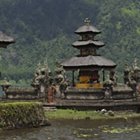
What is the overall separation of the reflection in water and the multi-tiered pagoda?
19.6 meters

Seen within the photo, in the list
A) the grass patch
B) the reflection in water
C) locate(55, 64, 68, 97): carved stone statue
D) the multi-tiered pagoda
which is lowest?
the reflection in water

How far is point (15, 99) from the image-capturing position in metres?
60.5

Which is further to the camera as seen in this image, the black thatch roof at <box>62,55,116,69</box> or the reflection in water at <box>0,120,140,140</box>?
the black thatch roof at <box>62,55,116,69</box>

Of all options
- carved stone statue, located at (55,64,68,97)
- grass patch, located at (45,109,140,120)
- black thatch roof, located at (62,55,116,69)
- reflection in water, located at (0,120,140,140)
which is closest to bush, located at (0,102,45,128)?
reflection in water, located at (0,120,140,140)

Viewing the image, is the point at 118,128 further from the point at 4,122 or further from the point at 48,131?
the point at 4,122

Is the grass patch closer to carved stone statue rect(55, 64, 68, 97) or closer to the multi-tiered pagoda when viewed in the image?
carved stone statue rect(55, 64, 68, 97)

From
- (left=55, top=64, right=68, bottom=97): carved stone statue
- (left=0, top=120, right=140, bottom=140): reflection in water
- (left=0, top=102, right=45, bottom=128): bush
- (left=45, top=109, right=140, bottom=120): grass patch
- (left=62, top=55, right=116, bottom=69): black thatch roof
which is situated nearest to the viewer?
(left=0, top=120, right=140, bottom=140): reflection in water

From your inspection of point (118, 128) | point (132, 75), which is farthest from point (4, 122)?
point (132, 75)

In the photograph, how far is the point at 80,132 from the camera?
39.6 m

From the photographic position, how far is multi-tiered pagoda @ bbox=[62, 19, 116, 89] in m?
65.9

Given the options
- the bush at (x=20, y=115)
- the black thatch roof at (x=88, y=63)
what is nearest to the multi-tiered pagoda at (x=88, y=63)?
the black thatch roof at (x=88, y=63)

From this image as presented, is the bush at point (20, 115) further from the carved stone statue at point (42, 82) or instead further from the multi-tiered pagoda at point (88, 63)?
the multi-tiered pagoda at point (88, 63)

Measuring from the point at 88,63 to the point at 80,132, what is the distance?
87.1ft

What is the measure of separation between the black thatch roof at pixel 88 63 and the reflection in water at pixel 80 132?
1921cm
